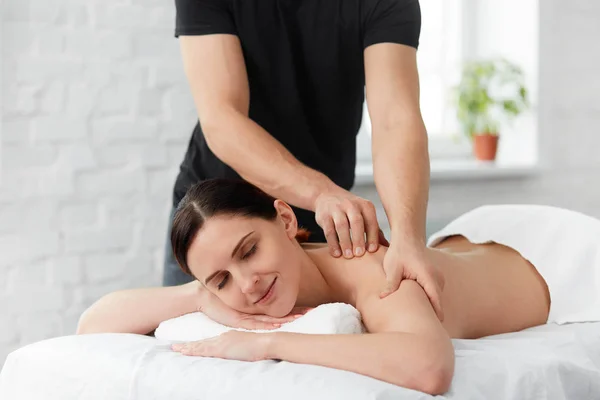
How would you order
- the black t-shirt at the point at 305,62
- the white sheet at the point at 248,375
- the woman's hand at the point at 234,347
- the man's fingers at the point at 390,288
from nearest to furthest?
the white sheet at the point at 248,375, the woman's hand at the point at 234,347, the man's fingers at the point at 390,288, the black t-shirt at the point at 305,62

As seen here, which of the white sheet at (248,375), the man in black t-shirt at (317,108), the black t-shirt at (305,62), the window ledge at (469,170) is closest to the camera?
the white sheet at (248,375)

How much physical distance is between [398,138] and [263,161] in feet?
0.96

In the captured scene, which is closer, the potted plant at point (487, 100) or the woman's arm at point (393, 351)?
the woman's arm at point (393, 351)

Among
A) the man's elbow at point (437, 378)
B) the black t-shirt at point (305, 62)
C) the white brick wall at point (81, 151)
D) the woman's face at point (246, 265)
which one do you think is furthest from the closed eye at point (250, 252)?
the white brick wall at point (81, 151)

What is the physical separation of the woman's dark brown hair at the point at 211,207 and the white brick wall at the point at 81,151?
0.98 metres

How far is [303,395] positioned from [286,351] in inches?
5.6

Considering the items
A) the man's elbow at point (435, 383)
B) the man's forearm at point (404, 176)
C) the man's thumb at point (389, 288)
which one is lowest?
the man's elbow at point (435, 383)

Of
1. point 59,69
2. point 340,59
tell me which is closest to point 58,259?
point 59,69

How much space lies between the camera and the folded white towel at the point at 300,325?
128cm

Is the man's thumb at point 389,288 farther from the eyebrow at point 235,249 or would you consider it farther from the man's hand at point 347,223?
the eyebrow at point 235,249

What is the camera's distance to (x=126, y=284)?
7.99ft

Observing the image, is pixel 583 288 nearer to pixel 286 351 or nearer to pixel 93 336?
pixel 286 351

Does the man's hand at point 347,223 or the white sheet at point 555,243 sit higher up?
the man's hand at point 347,223

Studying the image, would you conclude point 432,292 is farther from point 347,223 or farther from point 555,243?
point 555,243
